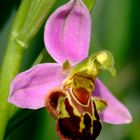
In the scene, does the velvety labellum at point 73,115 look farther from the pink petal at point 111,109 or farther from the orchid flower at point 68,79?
the pink petal at point 111,109

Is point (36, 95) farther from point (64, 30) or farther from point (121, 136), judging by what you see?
point (121, 136)

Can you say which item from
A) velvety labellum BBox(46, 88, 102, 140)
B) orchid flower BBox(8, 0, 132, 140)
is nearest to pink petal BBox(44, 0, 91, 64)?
orchid flower BBox(8, 0, 132, 140)

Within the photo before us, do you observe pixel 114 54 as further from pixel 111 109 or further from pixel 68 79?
pixel 68 79

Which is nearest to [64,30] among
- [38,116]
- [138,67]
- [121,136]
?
[38,116]

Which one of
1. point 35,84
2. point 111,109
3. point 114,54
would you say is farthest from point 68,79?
point 114,54

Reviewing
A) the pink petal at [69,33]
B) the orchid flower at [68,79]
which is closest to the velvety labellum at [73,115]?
the orchid flower at [68,79]
